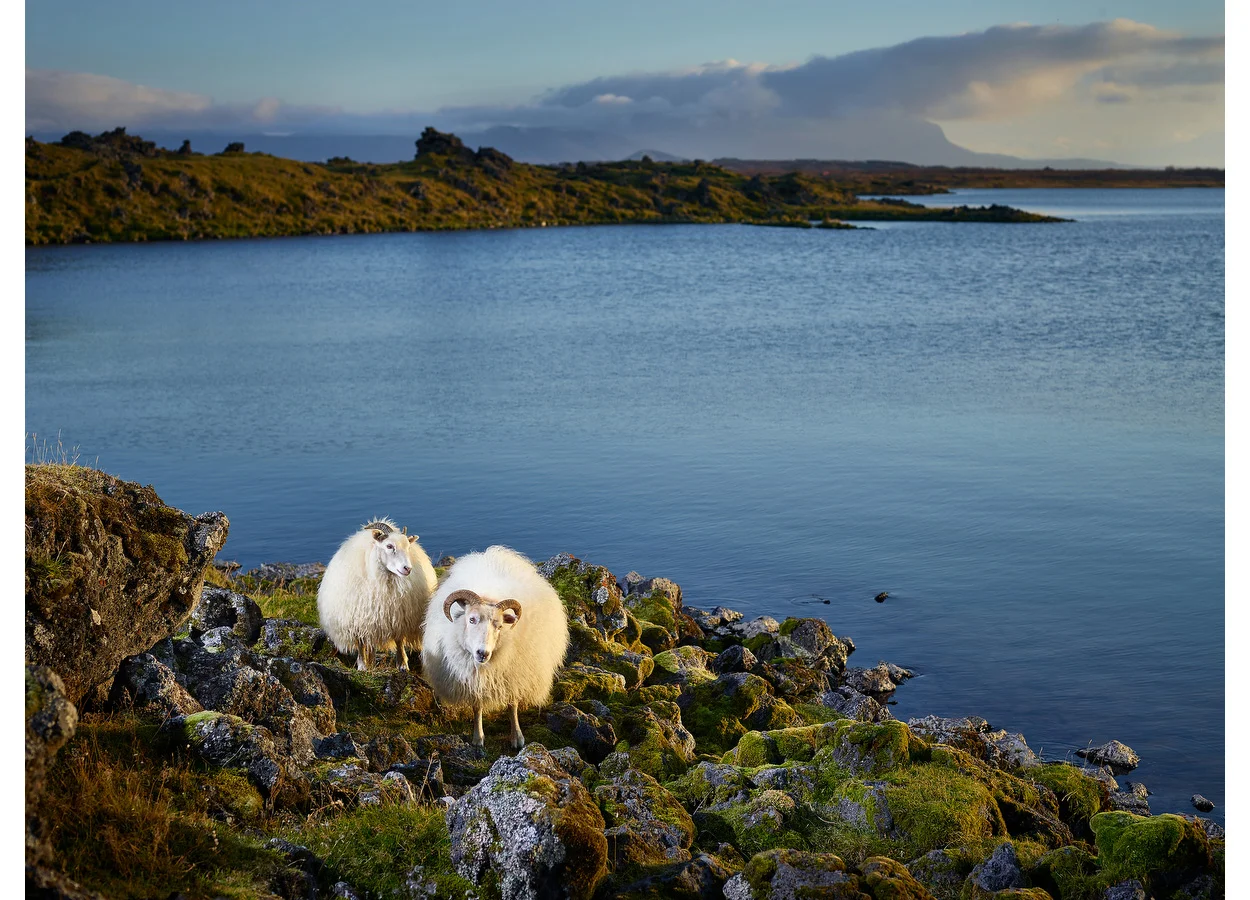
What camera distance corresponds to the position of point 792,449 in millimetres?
33156

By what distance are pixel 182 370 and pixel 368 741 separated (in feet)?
138

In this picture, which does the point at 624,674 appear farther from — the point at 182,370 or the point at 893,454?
the point at 182,370

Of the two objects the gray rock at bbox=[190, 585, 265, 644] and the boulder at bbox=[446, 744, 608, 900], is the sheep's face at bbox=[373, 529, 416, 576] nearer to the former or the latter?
the gray rock at bbox=[190, 585, 265, 644]

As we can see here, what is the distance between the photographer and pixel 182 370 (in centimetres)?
4859

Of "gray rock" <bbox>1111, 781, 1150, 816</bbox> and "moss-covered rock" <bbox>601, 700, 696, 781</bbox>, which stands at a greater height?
"moss-covered rock" <bbox>601, 700, 696, 781</bbox>

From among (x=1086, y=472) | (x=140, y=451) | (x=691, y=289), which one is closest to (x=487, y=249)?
(x=691, y=289)

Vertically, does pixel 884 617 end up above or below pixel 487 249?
below

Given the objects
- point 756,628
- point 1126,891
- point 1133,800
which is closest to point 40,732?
point 1126,891

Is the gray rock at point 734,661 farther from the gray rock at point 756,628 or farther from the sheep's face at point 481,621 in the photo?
the sheep's face at point 481,621

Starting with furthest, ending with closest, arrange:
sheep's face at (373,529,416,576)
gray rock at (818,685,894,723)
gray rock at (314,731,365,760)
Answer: gray rock at (818,685,894,723) → sheep's face at (373,529,416,576) → gray rock at (314,731,365,760)

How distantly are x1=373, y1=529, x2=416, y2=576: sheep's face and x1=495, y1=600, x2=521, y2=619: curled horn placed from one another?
2668 mm

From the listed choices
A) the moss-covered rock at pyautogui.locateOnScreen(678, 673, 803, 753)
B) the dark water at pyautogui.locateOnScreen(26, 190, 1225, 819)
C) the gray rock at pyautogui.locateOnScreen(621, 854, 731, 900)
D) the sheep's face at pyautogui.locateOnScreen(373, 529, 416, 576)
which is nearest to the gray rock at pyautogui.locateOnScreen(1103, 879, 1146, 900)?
the gray rock at pyautogui.locateOnScreen(621, 854, 731, 900)

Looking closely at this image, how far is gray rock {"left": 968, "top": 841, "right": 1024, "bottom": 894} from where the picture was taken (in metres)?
9.03

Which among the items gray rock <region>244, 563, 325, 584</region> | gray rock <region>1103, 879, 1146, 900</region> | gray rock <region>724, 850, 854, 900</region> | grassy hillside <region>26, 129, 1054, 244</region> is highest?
grassy hillside <region>26, 129, 1054, 244</region>
